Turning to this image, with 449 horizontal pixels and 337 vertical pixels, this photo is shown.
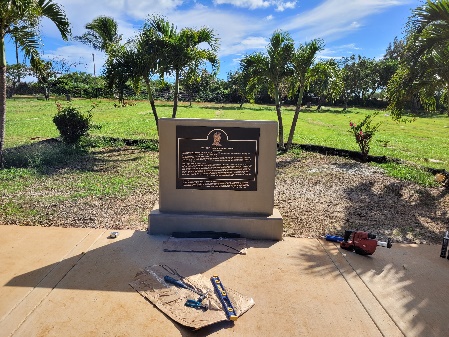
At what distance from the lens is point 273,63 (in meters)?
12.8

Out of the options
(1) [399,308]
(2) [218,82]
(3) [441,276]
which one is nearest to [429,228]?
(3) [441,276]

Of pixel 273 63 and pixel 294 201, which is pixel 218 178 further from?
pixel 273 63

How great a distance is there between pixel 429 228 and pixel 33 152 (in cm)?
1014

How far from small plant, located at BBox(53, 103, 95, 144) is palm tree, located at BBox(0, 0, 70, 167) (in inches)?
110

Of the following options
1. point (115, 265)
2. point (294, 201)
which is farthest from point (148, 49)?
point (115, 265)

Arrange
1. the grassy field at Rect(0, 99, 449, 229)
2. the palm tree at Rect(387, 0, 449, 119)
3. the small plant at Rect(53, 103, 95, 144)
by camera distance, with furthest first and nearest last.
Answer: the small plant at Rect(53, 103, 95, 144), the palm tree at Rect(387, 0, 449, 119), the grassy field at Rect(0, 99, 449, 229)

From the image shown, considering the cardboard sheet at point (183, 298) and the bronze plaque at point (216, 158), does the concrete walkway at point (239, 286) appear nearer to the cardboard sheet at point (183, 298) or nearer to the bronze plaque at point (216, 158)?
the cardboard sheet at point (183, 298)

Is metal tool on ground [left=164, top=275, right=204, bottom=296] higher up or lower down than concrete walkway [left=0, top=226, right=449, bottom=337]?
higher up

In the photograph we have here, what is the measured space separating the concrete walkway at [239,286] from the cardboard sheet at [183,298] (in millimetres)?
74

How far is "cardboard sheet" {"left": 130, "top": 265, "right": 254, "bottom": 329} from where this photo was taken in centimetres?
352

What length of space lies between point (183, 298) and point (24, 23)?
26.3 feet

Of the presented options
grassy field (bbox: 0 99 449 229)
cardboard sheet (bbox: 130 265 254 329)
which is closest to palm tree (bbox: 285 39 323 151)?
grassy field (bbox: 0 99 449 229)

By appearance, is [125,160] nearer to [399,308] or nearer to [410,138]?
[399,308]

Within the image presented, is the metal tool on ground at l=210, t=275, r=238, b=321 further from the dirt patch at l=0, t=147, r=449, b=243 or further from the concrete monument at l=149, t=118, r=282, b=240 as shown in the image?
the dirt patch at l=0, t=147, r=449, b=243
